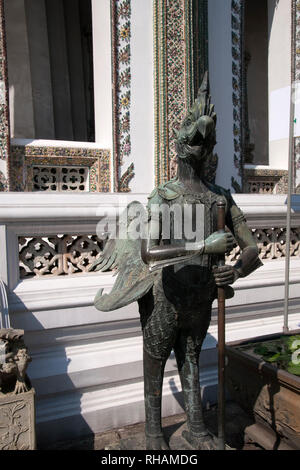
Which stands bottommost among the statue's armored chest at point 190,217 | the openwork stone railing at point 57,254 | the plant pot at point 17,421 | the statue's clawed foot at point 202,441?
the statue's clawed foot at point 202,441

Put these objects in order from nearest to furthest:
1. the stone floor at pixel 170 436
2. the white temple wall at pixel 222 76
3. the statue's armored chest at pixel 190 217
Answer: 1. the statue's armored chest at pixel 190 217
2. the stone floor at pixel 170 436
3. the white temple wall at pixel 222 76

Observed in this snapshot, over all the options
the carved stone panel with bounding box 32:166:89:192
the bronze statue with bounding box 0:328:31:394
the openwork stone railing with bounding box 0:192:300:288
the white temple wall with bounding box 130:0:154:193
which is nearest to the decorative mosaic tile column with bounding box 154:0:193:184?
the white temple wall with bounding box 130:0:154:193

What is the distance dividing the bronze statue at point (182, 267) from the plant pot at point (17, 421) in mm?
614

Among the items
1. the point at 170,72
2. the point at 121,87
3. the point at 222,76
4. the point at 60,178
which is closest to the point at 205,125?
the point at 121,87

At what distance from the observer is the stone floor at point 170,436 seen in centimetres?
211

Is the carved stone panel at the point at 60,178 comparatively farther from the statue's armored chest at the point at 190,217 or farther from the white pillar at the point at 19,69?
the statue's armored chest at the point at 190,217

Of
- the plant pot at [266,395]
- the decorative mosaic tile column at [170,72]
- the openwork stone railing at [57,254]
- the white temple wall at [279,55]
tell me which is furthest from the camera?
the white temple wall at [279,55]

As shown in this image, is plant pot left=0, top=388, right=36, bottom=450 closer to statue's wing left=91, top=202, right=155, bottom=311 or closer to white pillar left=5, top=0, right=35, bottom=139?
statue's wing left=91, top=202, right=155, bottom=311

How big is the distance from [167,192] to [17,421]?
141 centimetres

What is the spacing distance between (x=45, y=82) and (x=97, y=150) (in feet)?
12.3

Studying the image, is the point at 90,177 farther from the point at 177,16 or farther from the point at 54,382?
the point at 54,382

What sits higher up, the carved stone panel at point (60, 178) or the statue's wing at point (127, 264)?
the carved stone panel at point (60, 178)

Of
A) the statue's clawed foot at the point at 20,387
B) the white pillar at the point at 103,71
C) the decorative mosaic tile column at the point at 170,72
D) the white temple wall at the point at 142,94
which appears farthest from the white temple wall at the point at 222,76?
the statue's clawed foot at the point at 20,387

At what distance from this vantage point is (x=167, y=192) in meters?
1.86
